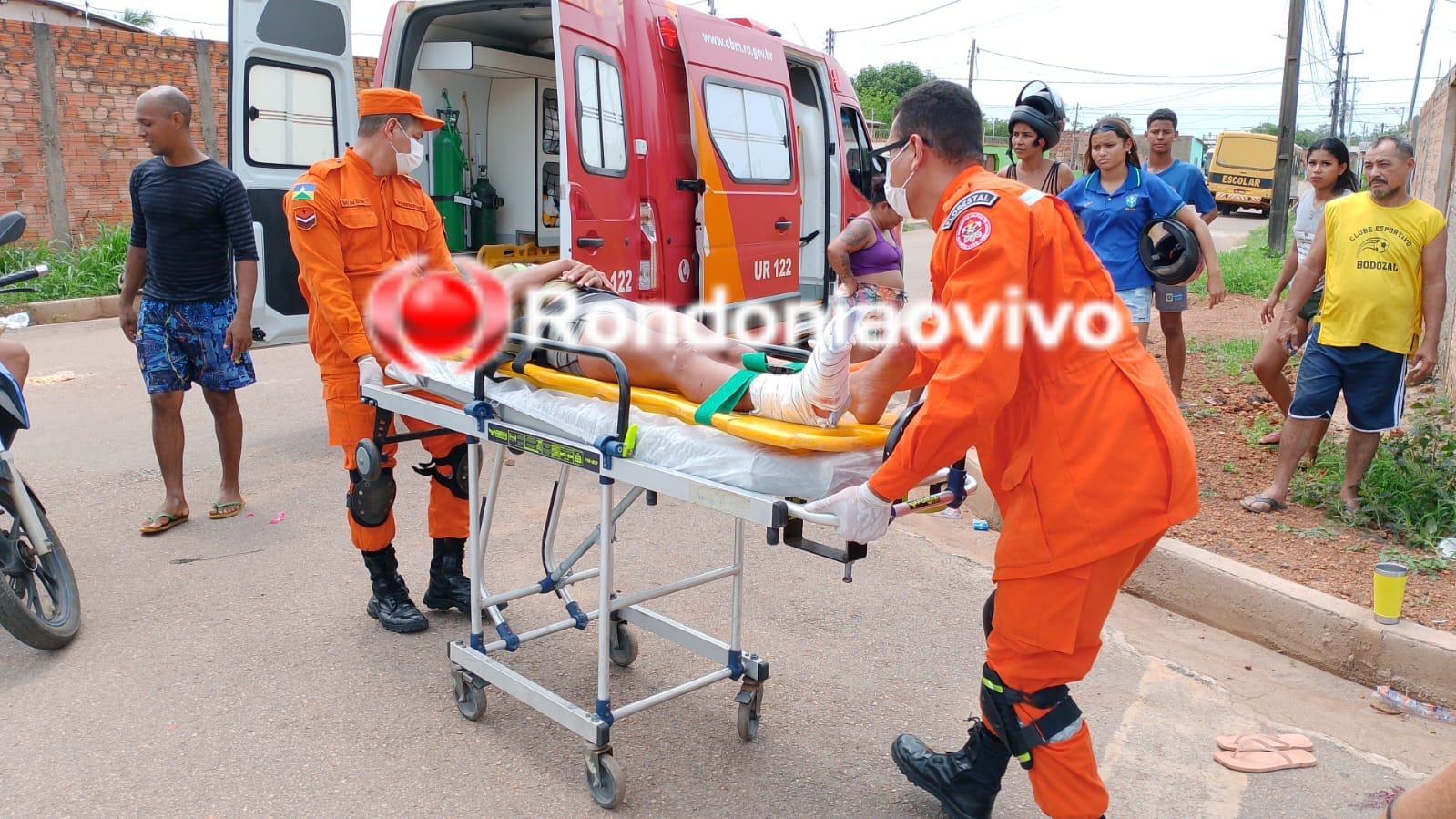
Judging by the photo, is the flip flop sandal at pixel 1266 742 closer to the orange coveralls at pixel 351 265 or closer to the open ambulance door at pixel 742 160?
the orange coveralls at pixel 351 265

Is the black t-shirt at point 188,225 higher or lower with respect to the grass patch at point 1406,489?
higher

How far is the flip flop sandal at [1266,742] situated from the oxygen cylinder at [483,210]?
5.48m

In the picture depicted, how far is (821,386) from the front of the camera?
2443 mm

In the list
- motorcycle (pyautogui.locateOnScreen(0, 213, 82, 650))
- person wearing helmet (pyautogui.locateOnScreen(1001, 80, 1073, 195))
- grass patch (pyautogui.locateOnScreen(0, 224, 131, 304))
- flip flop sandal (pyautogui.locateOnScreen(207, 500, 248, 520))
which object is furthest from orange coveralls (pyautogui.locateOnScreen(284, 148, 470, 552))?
grass patch (pyautogui.locateOnScreen(0, 224, 131, 304))

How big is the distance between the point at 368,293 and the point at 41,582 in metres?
1.60

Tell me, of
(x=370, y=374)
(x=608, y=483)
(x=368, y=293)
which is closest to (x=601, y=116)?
(x=368, y=293)

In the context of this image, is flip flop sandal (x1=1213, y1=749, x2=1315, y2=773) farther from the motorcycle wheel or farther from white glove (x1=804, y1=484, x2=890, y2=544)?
the motorcycle wheel

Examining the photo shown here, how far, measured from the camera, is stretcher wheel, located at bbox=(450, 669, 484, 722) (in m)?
3.14

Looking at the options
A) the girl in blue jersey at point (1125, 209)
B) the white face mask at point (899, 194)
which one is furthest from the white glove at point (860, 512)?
the girl in blue jersey at point (1125, 209)

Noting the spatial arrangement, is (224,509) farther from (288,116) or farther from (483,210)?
(483,210)

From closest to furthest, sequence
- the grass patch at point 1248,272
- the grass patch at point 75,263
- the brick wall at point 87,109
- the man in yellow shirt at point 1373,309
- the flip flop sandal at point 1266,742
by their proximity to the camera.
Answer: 1. the flip flop sandal at point 1266,742
2. the man in yellow shirt at point 1373,309
3. the grass patch at point 75,263
4. the brick wall at point 87,109
5. the grass patch at point 1248,272

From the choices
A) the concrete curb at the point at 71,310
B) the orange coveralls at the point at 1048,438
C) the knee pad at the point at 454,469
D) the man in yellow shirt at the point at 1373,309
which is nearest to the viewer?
the orange coveralls at the point at 1048,438

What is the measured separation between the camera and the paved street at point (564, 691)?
110 inches

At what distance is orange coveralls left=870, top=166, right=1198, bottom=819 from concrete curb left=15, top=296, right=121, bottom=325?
990 centimetres
